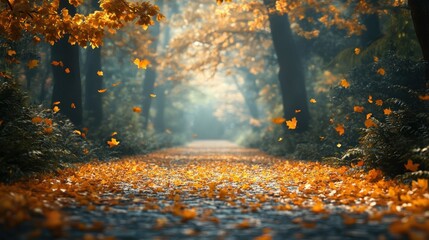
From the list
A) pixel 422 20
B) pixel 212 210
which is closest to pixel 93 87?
pixel 422 20

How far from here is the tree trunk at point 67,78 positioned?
46.8 ft

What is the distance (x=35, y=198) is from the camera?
5730mm

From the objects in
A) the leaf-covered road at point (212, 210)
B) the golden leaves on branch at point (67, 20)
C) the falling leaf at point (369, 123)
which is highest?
the golden leaves on branch at point (67, 20)

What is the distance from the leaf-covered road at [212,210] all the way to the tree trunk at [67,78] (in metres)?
6.94

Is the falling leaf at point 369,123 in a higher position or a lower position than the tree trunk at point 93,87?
lower

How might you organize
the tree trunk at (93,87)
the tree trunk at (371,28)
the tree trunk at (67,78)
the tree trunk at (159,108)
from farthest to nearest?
the tree trunk at (159,108) < the tree trunk at (93,87) < the tree trunk at (371,28) < the tree trunk at (67,78)

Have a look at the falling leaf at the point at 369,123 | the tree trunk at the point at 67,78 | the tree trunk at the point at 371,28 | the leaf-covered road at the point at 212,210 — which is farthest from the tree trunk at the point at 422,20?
the tree trunk at the point at 67,78

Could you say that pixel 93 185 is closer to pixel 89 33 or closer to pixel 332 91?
pixel 89 33

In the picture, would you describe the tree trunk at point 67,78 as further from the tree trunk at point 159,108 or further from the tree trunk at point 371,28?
the tree trunk at point 159,108

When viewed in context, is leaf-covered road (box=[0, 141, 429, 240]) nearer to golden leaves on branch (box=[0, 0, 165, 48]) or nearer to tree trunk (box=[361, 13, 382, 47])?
golden leaves on branch (box=[0, 0, 165, 48])

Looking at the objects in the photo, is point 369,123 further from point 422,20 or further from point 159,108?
point 159,108

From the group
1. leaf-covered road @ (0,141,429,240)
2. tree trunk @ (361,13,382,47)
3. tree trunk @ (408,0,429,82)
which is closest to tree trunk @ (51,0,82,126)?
leaf-covered road @ (0,141,429,240)

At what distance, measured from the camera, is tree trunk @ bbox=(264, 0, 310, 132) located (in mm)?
18516

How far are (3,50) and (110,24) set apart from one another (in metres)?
5.56
